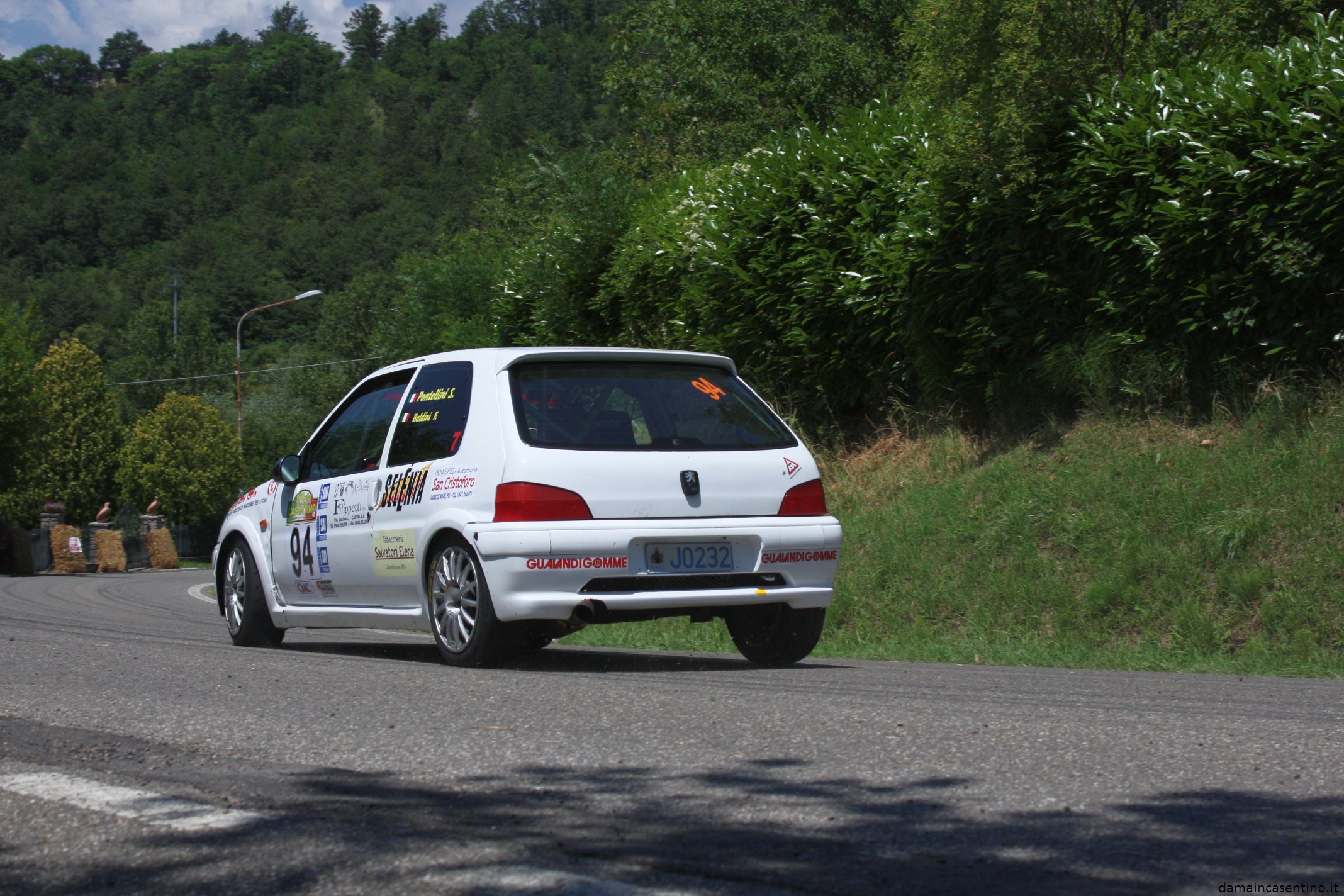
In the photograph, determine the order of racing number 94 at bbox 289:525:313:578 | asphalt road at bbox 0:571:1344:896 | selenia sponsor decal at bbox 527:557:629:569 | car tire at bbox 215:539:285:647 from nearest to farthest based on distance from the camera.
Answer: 1. asphalt road at bbox 0:571:1344:896
2. selenia sponsor decal at bbox 527:557:629:569
3. racing number 94 at bbox 289:525:313:578
4. car tire at bbox 215:539:285:647

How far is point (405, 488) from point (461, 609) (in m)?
0.86

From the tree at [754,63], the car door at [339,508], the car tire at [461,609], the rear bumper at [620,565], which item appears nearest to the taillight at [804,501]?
the rear bumper at [620,565]

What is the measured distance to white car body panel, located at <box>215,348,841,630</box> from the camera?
698 centimetres

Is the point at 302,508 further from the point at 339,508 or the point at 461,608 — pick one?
the point at 461,608

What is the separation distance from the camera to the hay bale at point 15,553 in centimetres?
3841

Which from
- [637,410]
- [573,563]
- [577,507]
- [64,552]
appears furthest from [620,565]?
[64,552]

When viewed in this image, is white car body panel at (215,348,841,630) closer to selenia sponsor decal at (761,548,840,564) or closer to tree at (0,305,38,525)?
selenia sponsor decal at (761,548,840,564)

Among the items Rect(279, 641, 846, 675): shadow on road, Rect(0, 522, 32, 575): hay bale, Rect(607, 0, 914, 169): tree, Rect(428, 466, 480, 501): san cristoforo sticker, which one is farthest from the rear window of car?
Rect(0, 522, 32, 575): hay bale

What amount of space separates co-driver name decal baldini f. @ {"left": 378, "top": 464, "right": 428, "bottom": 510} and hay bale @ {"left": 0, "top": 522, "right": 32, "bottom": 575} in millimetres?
34140

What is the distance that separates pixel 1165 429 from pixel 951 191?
280 cm

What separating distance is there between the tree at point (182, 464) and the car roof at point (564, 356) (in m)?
69.7

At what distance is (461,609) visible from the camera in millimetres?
7438

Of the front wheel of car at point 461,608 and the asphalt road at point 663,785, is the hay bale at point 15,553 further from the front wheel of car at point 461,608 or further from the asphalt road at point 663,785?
the front wheel of car at point 461,608

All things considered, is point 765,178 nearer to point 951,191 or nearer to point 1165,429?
point 951,191
